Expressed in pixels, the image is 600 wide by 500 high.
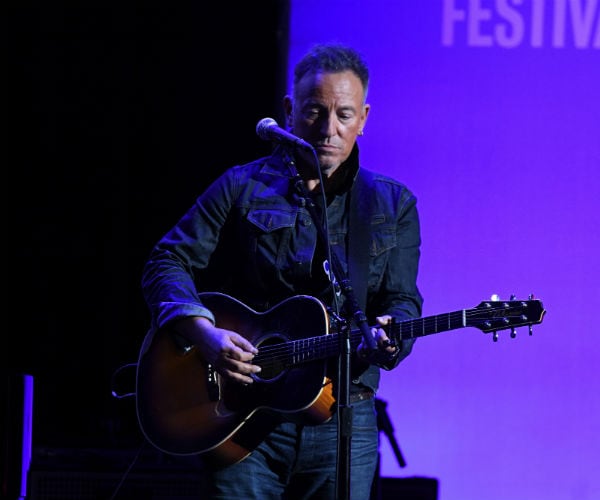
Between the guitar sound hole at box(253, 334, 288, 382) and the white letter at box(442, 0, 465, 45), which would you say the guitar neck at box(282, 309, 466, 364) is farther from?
the white letter at box(442, 0, 465, 45)

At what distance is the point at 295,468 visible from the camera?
9.37 ft

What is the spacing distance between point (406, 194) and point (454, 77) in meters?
1.58

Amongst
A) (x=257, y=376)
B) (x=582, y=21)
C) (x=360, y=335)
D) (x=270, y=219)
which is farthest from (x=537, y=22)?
(x=257, y=376)

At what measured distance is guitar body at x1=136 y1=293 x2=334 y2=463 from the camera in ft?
9.34

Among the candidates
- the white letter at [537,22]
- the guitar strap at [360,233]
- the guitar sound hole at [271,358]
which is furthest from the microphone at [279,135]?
the white letter at [537,22]

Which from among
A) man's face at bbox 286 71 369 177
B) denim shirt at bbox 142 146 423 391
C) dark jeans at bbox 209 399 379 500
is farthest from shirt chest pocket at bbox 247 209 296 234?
dark jeans at bbox 209 399 379 500

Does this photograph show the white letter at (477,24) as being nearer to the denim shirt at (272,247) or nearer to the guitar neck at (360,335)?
the denim shirt at (272,247)

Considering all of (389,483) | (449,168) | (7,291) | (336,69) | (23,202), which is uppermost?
(336,69)

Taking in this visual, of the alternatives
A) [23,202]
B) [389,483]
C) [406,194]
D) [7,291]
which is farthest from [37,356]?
[406,194]

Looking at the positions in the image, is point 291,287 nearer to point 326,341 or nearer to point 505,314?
point 326,341

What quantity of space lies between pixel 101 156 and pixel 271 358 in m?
2.71

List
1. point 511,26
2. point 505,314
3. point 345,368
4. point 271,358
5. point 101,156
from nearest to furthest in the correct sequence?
point 345,368
point 505,314
point 271,358
point 511,26
point 101,156

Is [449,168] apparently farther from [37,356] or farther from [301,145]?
[37,356]

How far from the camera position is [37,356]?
A: 5297 mm
